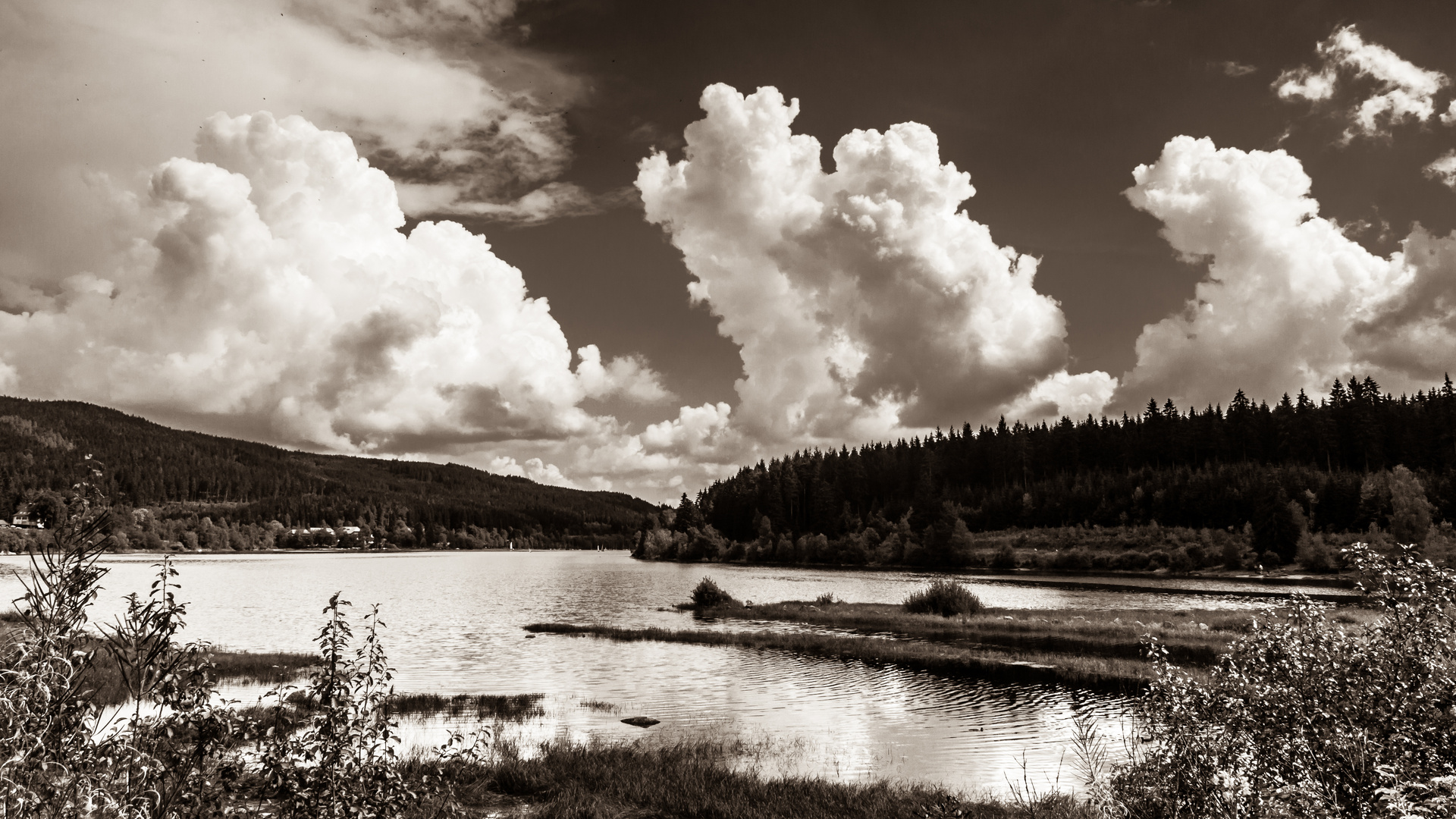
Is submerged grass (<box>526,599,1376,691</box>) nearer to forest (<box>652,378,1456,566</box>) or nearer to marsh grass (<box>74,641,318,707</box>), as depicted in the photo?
marsh grass (<box>74,641,318,707</box>)

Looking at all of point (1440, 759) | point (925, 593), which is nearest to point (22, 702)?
point (1440, 759)

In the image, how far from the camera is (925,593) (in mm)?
69812

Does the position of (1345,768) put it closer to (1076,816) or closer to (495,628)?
(1076,816)

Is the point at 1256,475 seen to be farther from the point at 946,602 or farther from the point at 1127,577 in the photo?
the point at 946,602

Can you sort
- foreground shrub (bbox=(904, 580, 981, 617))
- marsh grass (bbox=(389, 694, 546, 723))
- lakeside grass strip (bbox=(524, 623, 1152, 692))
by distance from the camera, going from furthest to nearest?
foreground shrub (bbox=(904, 580, 981, 617))
lakeside grass strip (bbox=(524, 623, 1152, 692))
marsh grass (bbox=(389, 694, 546, 723))

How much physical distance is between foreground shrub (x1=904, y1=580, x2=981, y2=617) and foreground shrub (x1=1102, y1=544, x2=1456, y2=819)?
2132 inches

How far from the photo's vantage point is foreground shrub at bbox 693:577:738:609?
78.6 meters

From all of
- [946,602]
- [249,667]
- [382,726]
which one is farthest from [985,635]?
[382,726]

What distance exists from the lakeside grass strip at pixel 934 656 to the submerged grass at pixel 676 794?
1653cm

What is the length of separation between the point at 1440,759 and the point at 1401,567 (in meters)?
3.16

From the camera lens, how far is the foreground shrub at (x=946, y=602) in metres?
66.2

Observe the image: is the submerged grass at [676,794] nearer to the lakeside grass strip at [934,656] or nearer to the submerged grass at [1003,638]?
the lakeside grass strip at [934,656]

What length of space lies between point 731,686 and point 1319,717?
96.8ft

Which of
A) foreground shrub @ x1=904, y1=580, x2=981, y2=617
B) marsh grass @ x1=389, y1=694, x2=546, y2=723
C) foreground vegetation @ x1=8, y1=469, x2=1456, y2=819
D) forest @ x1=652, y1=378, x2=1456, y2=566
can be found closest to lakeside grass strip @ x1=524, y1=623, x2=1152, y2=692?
foreground shrub @ x1=904, y1=580, x2=981, y2=617
